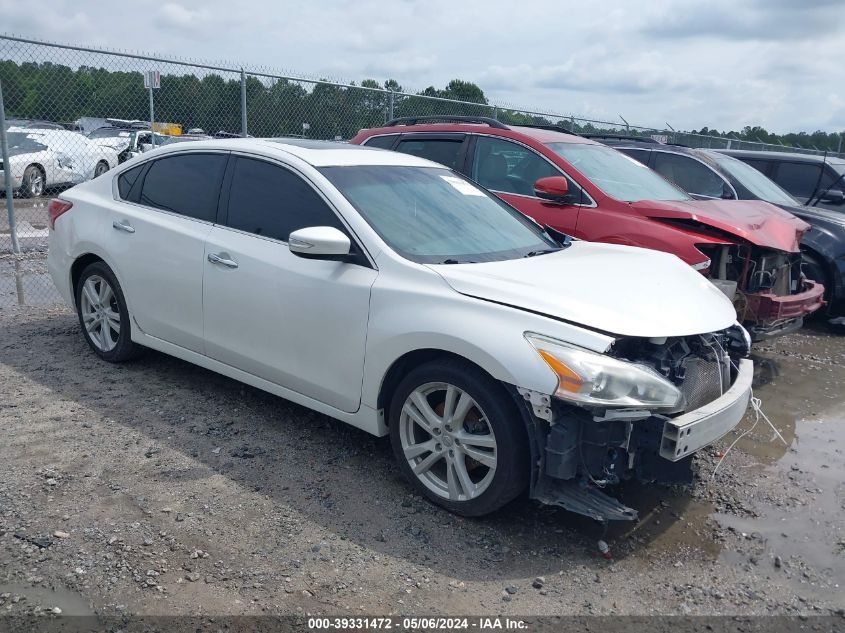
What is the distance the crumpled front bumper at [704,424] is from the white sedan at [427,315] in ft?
0.04

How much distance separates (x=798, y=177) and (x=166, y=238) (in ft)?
29.3

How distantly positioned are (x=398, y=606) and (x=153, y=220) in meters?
3.08

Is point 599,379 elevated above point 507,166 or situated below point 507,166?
below

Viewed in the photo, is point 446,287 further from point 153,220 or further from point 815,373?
point 815,373

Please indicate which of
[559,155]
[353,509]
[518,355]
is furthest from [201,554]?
[559,155]

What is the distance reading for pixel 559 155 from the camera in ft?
21.3

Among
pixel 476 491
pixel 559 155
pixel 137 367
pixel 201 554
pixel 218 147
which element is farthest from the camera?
pixel 559 155

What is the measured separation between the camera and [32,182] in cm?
1470

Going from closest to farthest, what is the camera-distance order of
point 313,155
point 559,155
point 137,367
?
point 313,155 → point 137,367 → point 559,155

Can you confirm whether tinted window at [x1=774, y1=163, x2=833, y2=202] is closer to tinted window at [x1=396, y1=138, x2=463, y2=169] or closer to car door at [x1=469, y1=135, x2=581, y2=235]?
car door at [x1=469, y1=135, x2=581, y2=235]

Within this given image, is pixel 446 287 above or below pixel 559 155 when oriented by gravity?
below

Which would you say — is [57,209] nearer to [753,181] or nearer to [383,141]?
[383,141]

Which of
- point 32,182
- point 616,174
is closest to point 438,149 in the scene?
point 616,174

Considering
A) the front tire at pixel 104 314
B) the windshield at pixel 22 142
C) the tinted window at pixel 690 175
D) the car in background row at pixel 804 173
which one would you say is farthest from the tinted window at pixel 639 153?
the windshield at pixel 22 142
